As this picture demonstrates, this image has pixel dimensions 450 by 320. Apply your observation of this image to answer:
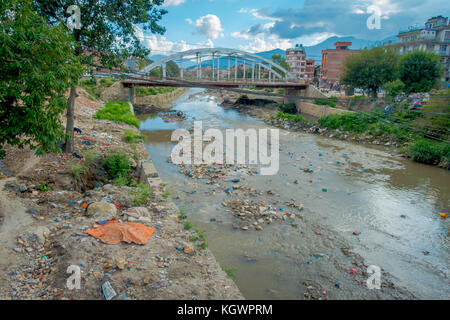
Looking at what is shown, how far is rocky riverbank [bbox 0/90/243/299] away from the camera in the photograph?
3.55 metres

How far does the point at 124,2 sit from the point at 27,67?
15.9ft

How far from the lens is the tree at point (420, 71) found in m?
23.2

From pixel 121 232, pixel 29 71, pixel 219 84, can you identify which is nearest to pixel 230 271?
pixel 121 232

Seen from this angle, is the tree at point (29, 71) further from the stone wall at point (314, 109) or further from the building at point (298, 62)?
the building at point (298, 62)

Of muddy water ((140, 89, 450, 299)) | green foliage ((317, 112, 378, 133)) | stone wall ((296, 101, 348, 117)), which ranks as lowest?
muddy water ((140, 89, 450, 299))

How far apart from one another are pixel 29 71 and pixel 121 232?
266cm

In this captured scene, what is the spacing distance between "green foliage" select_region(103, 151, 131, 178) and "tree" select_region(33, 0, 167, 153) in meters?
1.03

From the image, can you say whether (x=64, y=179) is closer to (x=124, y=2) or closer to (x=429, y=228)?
(x=124, y=2)

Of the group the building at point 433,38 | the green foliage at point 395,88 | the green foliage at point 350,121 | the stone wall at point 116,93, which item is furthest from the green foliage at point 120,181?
the building at point 433,38

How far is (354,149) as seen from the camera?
1619 centimetres

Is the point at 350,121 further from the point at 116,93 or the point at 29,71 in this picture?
the point at 116,93

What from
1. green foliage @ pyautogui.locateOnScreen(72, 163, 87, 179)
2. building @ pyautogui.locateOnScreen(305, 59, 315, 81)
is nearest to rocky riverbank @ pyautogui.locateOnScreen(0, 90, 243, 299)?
green foliage @ pyautogui.locateOnScreen(72, 163, 87, 179)

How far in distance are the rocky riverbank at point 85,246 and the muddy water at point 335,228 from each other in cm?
116

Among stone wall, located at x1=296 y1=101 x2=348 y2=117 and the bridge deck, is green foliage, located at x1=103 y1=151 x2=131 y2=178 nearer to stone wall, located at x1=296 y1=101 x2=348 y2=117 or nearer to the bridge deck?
the bridge deck
